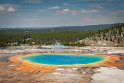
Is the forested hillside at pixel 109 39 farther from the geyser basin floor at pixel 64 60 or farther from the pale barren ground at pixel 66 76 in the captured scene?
the pale barren ground at pixel 66 76

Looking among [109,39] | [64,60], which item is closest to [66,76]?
[64,60]

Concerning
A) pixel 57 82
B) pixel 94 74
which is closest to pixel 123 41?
pixel 94 74

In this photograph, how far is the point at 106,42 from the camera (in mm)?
81875

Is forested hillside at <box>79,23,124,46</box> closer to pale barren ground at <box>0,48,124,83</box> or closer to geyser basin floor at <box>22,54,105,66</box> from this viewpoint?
geyser basin floor at <box>22,54,105,66</box>

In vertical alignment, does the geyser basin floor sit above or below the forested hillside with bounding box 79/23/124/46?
below

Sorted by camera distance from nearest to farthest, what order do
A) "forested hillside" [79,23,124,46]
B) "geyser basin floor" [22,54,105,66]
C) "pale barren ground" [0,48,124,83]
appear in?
"pale barren ground" [0,48,124,83], "geyser basin floor" [22,54,105,66], "forested hillside" [79,23,124,46]

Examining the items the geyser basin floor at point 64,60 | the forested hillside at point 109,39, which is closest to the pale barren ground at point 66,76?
the geyser basin floor at point 64,60

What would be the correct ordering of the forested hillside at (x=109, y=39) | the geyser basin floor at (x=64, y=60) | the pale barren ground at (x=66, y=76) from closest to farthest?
the pale barren ground at (x=66, y=76) < the geyser basin floor at (x=64, y=60) < the forested hillside at (x=109, y=39)

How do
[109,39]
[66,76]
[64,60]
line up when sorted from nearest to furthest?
[66,76]
[64,60]
[109,39]

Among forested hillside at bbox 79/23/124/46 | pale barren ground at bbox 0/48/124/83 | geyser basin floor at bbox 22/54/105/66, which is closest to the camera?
pale barren ground at bbox 0/48/124/83

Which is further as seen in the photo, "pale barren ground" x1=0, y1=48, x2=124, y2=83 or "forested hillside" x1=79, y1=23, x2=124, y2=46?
"forested hillside" x1=79, y1=23, x2=124, y2=46

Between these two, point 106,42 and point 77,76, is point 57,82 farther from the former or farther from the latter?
point 106,42

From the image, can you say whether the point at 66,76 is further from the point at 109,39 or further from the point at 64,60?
the point at 109,39

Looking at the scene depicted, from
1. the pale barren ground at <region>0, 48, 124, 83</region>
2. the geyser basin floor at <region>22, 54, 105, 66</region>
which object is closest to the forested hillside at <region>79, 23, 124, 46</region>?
the geyser basin floor at <region>22, 54, 105, 66</region>
